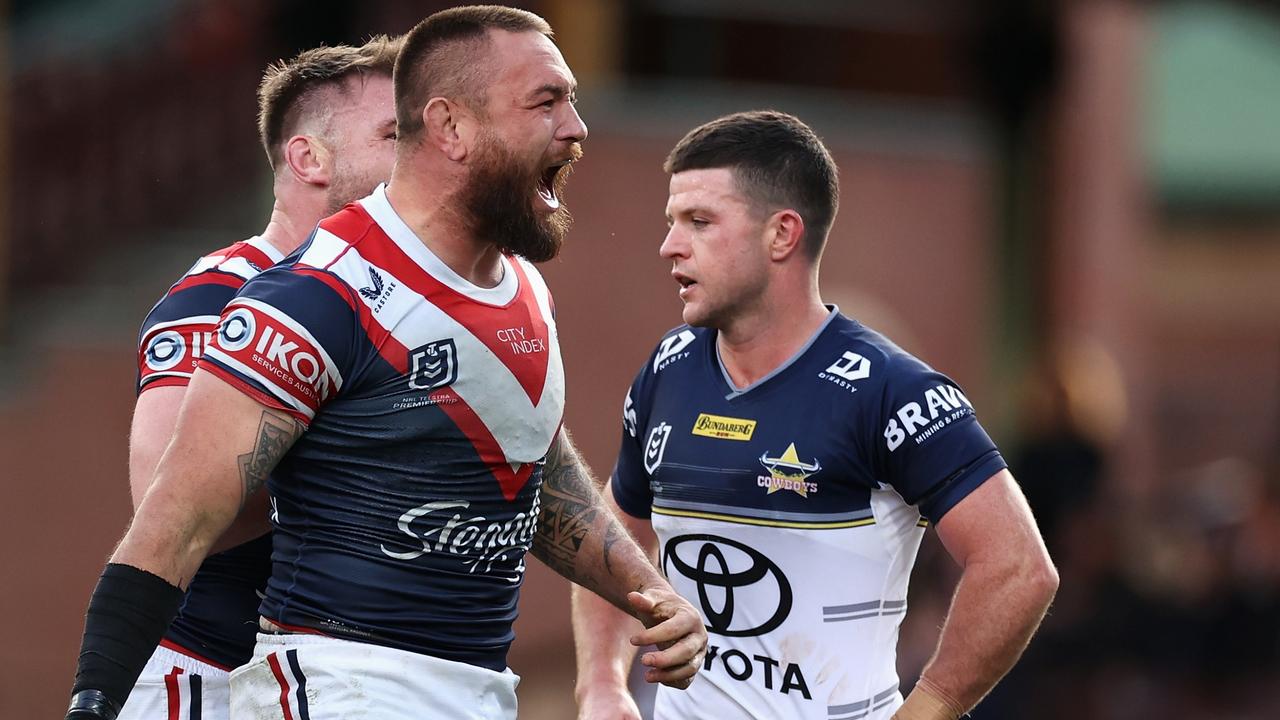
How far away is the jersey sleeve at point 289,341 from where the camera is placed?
373cm

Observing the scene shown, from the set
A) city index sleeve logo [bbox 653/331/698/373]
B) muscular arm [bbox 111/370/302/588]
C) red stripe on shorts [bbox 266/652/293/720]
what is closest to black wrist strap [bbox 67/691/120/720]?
muscular arm [bbox 111/370/302/588]

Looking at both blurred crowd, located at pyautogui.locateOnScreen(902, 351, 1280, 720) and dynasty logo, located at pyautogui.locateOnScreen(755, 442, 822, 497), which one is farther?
blurred crowd, located at pyautogui.locateOnScreen(902, 351, 1280, 720)

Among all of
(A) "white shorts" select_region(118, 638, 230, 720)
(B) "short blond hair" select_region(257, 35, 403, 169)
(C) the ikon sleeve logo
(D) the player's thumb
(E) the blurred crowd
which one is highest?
(B) "short blond hair" select_region(257, 35, 403, 169)

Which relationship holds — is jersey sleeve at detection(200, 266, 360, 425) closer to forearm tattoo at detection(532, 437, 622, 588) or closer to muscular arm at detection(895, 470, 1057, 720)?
Answer: forearm tattoo at detection(532, 437, 622, 588)

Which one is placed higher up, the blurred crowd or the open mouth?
the open mouth

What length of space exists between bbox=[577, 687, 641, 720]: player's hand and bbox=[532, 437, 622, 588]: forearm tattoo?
478mm

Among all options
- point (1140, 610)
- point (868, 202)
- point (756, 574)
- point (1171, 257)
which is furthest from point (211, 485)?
point (1171, 257)

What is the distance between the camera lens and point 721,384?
16.1ft

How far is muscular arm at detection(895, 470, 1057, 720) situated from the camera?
14.3ft

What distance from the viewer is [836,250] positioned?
14094 millimetres

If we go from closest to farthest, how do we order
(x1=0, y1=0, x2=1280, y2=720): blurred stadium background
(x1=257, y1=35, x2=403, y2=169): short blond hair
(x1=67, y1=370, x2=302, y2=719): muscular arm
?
(x1=67, y1=370, x2=302, y2=719): muscular arm
(x1=257, y1=35, x2=403, y2=169): short blond hair
(x1=0, y1=0, x2=1280, y2=720): blurred stadium background

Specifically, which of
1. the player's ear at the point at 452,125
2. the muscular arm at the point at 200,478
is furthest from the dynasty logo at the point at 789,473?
the muscular arm at the point at 200,478

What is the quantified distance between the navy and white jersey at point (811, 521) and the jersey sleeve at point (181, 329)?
52.0 inches

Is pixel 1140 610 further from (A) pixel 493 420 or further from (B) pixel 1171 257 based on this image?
(B) pixel 1171 257
